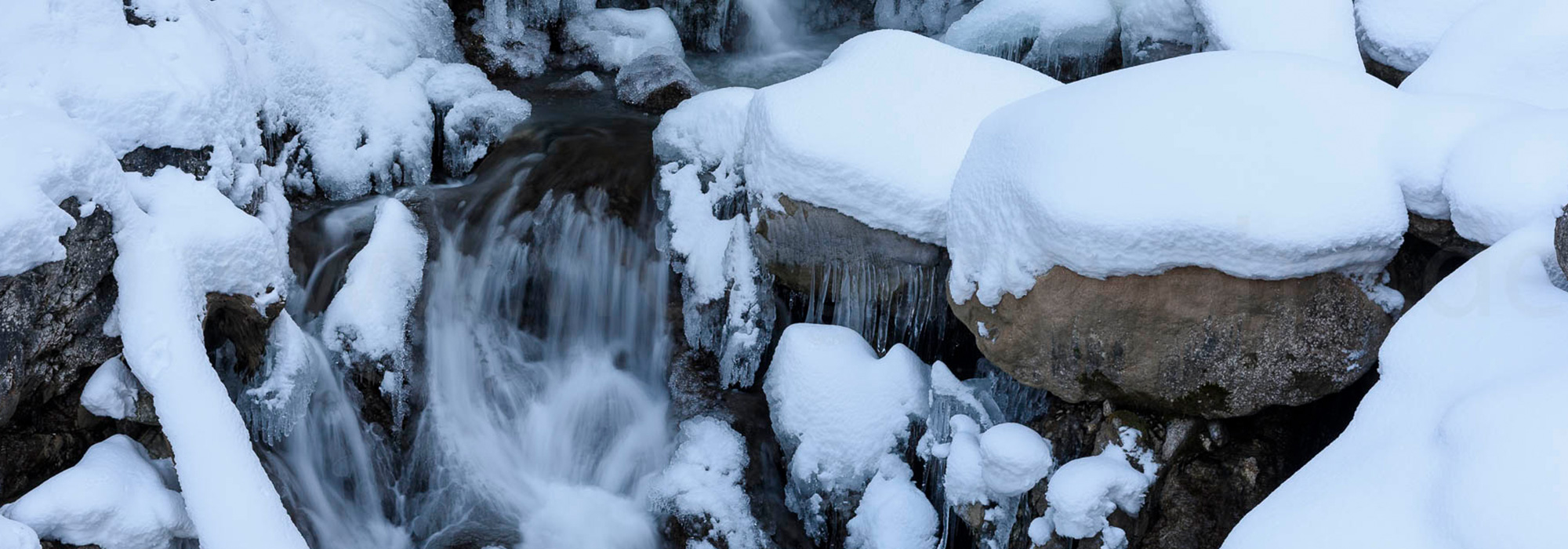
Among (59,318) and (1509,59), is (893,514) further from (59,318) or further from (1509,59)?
(59,318)

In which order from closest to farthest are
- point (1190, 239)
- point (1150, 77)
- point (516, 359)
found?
point (1190, 239)
point (1150, 77)
point (516, 359)

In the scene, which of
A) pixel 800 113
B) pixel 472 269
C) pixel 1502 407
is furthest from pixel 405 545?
pixel 1502 407

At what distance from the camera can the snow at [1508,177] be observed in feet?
Result: 11.5

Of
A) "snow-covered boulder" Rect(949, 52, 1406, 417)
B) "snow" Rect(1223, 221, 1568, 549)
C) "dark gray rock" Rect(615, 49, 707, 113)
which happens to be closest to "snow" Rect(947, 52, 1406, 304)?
"snow-covered boulder" Rect(949, 52, 1406, 417)

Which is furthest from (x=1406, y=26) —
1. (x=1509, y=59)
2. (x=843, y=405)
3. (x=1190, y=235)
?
(x=843, y=405)

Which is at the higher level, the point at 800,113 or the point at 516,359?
the point at 800,113

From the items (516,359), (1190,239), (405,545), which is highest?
(1190,239)

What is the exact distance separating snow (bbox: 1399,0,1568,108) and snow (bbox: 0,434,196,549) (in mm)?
5034

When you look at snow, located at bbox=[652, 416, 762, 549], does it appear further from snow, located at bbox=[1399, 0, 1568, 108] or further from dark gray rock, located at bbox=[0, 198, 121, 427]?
snow, located at bbox=[1399, 0, 1568, 108]

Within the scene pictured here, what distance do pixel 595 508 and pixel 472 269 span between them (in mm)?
1403

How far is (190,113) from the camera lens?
492cm

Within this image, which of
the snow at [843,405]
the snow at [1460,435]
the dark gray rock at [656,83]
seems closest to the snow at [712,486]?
the snow at [843,405]

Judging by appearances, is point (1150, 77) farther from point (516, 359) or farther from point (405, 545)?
point (405, 545)

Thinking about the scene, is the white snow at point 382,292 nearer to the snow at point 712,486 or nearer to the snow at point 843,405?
the snow at point 712,486
